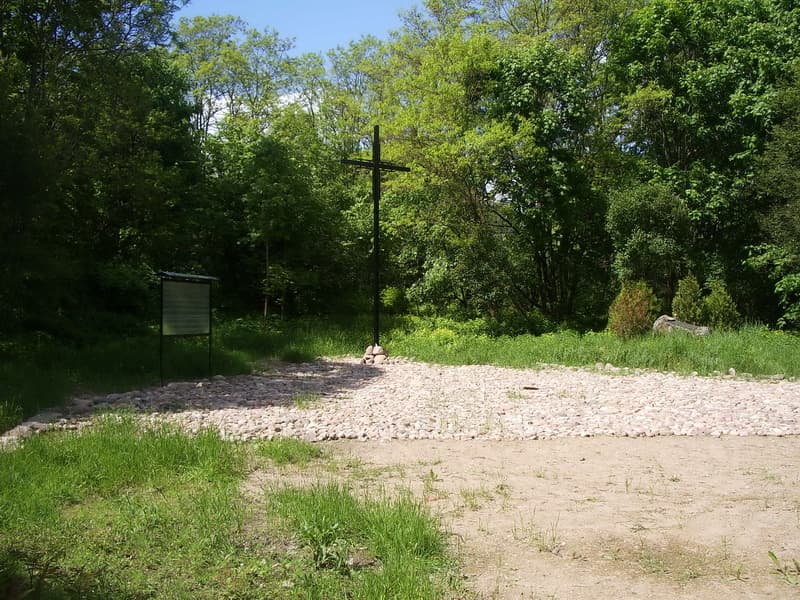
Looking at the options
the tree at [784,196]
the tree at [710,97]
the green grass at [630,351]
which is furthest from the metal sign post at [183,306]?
the tree at [784,196]

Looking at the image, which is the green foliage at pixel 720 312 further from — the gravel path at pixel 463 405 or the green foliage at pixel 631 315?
the gravel path at pixel 463 405

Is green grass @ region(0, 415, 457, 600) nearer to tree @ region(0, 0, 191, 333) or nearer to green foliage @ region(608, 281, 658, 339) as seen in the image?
tree @ region(0, 0, 191, 333)

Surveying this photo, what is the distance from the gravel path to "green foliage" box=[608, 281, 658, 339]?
310 cm

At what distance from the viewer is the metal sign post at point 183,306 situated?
1059cm

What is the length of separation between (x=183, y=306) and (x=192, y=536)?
24.7 feet

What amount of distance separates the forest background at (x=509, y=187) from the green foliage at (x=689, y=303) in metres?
0.60

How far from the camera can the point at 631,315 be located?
1501 centimetres

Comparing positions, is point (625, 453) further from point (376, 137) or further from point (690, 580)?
point (376, 137)

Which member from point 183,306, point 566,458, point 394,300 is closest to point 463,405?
point 566,458

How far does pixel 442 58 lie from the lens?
18719 millimetres

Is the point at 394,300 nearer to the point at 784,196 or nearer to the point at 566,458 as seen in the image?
the point at 784,196

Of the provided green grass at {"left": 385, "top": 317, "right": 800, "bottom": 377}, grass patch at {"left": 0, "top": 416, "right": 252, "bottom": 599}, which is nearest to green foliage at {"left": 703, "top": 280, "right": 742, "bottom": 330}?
green grass at {"left": 385, "top": 317, "right": 800, "bottom": 377}

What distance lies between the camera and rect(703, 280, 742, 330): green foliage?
16.2m

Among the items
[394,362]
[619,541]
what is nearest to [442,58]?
[394,362]
